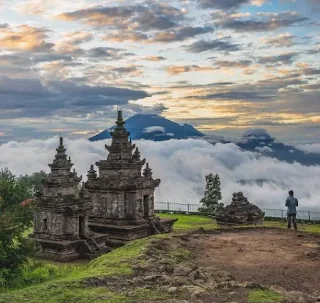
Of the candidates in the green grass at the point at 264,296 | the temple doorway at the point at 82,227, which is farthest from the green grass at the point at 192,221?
the green grass at the point at 264,296

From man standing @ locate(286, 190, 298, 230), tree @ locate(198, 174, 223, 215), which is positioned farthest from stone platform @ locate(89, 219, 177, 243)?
tree @ locate(198, 174, 223, 215)

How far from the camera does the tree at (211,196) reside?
62750 millimetres

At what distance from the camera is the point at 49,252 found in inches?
1305

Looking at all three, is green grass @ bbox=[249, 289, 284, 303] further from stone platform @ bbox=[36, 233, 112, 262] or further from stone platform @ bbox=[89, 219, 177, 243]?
stone platform @ bbox=[89, 219, 177, 243]

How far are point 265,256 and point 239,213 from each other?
75.7ft

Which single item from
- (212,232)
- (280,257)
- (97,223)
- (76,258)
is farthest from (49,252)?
(280,257)

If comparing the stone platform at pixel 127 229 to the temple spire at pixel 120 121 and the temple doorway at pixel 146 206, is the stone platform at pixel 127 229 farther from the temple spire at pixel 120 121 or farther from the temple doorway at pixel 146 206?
the temple spire at pixel 120 121

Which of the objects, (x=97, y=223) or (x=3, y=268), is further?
(x=97, y=223)

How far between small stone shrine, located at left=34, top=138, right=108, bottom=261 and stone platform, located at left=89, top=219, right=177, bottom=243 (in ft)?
3.89

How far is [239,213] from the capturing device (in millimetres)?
38625

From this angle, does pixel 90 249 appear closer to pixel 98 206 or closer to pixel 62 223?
pixel 62 223

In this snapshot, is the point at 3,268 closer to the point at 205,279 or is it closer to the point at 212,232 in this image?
the point at 205,279

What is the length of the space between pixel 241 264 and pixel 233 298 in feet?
13.5

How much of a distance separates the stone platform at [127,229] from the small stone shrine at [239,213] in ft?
17.8
